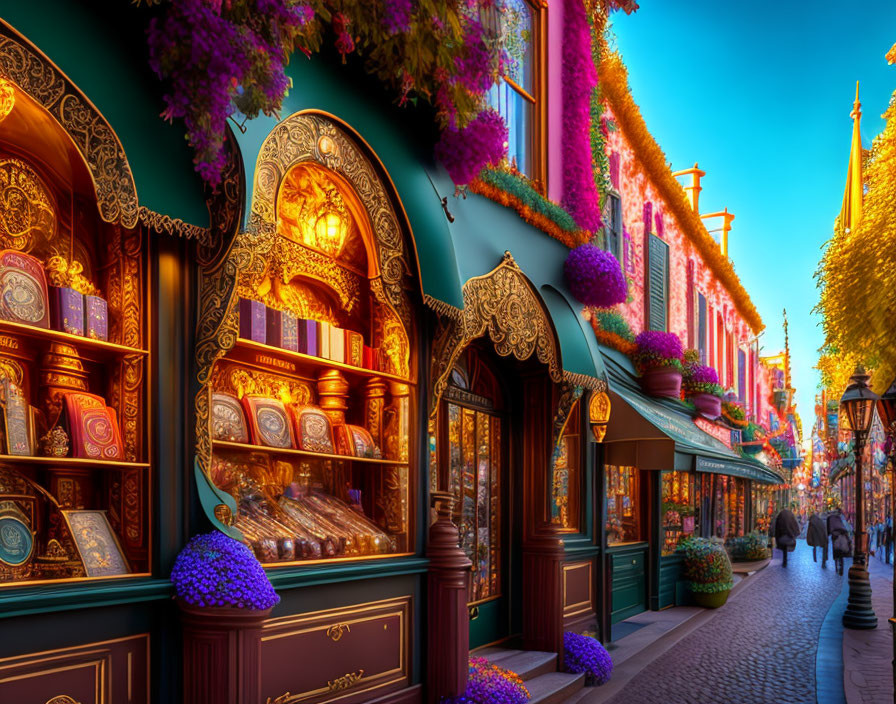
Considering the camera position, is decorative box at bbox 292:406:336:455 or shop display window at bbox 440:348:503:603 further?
shop display window at bbox 440:348:503:603

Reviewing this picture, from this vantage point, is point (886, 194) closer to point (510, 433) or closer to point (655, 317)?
point (655, 317)

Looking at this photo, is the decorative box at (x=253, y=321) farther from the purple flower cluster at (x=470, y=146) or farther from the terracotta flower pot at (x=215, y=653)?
the purple flower cluster at (x=470, y=146)

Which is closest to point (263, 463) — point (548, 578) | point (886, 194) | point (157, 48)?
point (157, 48)

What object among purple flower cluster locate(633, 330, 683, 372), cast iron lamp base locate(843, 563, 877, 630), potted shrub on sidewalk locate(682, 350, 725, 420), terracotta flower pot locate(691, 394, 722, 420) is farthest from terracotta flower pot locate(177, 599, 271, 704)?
terracotta flower pot locate(691, 394, 722, 420)

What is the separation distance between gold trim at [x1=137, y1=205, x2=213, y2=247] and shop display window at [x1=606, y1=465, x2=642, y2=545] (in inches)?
372

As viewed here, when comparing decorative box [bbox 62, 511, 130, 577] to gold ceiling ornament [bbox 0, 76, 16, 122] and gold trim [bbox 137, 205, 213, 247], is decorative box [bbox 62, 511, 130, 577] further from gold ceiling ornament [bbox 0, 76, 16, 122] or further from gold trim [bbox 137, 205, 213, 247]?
gold ceiling ornament [bbox 0, 76, 16, 122]

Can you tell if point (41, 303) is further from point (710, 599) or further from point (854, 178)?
point (854, 178)

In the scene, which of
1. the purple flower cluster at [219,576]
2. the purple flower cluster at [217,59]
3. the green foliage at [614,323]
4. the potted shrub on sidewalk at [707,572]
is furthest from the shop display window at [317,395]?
the potted shrub on sidewalk at [707,572]

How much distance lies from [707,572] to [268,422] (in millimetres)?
11414

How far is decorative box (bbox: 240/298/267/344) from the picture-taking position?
5.70 meters

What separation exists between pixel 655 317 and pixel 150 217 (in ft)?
42.4

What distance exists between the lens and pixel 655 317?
53.2ft

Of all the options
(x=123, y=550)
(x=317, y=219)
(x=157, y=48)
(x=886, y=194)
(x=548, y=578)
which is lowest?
(x=548, y=578)

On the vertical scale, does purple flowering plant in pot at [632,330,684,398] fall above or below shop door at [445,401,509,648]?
above
